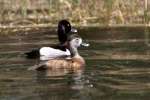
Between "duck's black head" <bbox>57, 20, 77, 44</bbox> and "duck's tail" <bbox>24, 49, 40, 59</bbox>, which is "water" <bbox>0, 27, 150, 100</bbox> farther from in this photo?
"duck's black head" <bbox>57, 20, 77, 44</bbox>

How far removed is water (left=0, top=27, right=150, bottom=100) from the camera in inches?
422

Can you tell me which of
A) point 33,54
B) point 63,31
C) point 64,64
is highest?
point 63,31

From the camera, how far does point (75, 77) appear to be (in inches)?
487

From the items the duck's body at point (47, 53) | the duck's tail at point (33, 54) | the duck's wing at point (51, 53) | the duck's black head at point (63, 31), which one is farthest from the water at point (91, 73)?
the duck's black head at point (63, 31)

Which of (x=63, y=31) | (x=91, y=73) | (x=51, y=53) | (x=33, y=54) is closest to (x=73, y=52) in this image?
(x=51, y=53)

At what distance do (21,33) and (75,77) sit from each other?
24.0 feet

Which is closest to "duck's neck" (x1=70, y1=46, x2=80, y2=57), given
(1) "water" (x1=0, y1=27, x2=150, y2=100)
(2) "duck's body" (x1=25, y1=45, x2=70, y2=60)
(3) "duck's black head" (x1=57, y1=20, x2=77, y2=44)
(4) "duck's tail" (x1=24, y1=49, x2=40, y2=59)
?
(1) "water" (x1=0, y1=27, x2=150, y2=100)

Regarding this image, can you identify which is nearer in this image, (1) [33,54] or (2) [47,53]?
(2) [47,53]

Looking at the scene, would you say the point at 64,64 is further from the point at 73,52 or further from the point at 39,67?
the point at 73,52

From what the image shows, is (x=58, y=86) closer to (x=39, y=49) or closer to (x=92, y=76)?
(x=92, y=76)

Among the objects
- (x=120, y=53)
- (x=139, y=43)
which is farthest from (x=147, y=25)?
(x=120, y=53)

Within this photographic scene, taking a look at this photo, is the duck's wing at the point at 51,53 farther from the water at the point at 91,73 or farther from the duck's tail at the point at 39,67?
the duck's tail at the point at 39,67

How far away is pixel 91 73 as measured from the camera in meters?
12.6

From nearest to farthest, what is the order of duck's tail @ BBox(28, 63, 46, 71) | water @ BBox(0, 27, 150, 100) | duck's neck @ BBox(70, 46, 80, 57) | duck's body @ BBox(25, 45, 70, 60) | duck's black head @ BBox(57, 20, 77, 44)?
water @ BBox(0, 27, 150, 100) → duck's tail @ BBox(28, 63, 46, 71) → duck's neck @ BBox(70, 46, 80, 57) → duck's body @ BBox(25, 45, 70, 60) → duck's black head @ BBox(57, 20, 77, 44)
